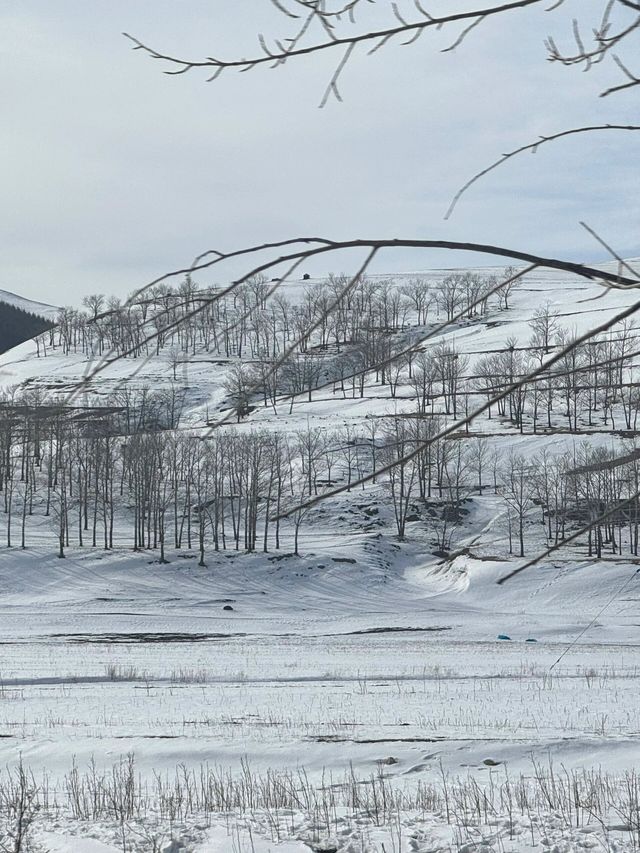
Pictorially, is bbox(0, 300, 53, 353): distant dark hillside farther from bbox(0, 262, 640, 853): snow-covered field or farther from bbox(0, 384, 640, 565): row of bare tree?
bbox(0, 262, 640, 853): snow-covered field

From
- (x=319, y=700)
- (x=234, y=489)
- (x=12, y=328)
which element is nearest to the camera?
(x=319, y=700)

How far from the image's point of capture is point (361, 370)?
2160 mm

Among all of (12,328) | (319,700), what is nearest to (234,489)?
(319,700)

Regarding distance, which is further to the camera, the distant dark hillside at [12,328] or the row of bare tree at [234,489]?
the distant dark hillside at [12,328]

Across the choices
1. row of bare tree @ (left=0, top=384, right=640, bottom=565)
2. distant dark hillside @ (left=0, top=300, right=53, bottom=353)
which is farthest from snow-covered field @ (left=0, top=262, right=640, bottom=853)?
distant dark hillside @ (left=0, top=300, right=53, bottom=353)

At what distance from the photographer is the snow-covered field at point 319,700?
7.41 meters

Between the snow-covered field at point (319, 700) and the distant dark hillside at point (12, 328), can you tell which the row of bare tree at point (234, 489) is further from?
the distant dark hillside at point (12, 328)

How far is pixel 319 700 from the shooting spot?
19.1 m

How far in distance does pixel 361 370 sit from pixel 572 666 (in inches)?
1041

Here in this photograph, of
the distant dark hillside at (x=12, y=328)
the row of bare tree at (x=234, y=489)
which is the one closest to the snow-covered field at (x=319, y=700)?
the row of bare tree at (x=234, y=489)

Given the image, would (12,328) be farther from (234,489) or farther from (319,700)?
(319,700)

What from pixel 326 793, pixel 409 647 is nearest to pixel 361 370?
pixel 326 793

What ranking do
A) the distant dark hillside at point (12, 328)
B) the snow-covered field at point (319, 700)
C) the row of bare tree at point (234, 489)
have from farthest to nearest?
1. the distant dark hillside at point (12, 328)
2. the row of bare tree at point (234, 489)
3. the snow-covered field at point (319, 700)

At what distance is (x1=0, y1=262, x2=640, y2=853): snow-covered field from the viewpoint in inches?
292
